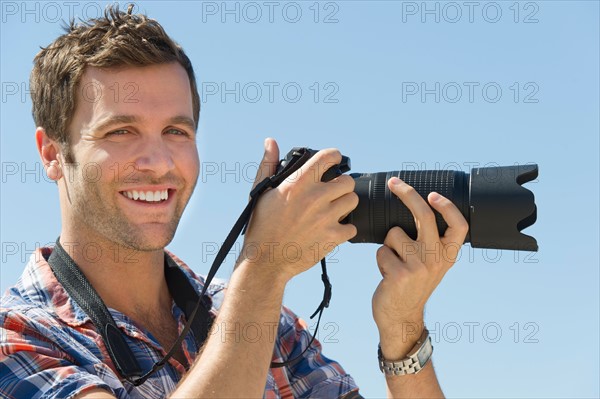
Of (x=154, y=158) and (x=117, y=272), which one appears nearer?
(x=154, y=158)

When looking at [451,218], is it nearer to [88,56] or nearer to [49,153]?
[88,56]

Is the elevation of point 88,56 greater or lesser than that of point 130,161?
greater

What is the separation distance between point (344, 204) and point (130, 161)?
109 centimetres

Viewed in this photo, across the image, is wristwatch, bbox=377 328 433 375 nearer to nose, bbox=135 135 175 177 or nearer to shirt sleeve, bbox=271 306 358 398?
shirt sleeve, bbox=271 306 358 398

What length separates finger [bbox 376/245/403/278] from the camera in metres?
3.44

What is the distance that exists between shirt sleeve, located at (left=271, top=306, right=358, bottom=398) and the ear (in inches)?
49.0

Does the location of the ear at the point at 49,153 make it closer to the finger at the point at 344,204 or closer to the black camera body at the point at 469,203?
the black camera body at the point at 469,203

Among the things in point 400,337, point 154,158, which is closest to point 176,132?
point 154,158

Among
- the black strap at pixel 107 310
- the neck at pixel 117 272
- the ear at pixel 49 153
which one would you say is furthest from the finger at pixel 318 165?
the ear at pixel 49 153

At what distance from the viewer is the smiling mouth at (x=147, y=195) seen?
3.88 metres

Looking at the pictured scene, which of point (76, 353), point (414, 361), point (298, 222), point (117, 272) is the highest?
point (298, 222)

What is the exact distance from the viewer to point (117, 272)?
3965mm

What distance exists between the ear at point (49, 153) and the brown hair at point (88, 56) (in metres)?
0.03

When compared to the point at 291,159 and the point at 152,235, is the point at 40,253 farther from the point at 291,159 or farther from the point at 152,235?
the point at 291,159
